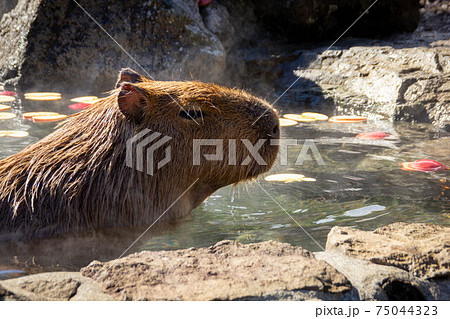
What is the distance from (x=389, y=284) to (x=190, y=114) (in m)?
1.53

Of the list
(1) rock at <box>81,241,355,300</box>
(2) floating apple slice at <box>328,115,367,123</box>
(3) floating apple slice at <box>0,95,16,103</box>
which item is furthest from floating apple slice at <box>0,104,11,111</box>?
(1) rock at <box>81,241,355,300</box>

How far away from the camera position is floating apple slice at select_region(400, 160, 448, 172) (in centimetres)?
462

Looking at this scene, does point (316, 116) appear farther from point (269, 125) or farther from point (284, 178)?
point (269, 125)

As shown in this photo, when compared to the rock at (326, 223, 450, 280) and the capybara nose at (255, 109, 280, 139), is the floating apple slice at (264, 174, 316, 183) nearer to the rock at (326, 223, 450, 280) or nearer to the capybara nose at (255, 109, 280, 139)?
the capybara nose at (255, 109, 280, 139)

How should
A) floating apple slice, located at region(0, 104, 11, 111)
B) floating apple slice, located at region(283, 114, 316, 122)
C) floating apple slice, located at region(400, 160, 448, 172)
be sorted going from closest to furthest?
floating apple slice, located at region(400, 160, 448, 172) → floating apple slice, located at region(0, 104, 11, 111) → floating apple slice, located at region(283, 114, 316, 122)

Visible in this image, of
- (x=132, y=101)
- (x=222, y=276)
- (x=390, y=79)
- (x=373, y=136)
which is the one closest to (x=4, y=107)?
(x=132, y=101)

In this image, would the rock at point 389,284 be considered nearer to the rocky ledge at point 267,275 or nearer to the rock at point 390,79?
the rocky ledge at point 267,275

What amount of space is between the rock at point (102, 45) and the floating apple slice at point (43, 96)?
35cm

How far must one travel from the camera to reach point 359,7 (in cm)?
872

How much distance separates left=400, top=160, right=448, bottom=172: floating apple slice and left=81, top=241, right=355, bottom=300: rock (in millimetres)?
2630

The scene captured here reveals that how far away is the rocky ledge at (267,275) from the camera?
197cm

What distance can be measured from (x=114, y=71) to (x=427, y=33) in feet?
15.9

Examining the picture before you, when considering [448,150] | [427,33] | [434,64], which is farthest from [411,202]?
[427,33]

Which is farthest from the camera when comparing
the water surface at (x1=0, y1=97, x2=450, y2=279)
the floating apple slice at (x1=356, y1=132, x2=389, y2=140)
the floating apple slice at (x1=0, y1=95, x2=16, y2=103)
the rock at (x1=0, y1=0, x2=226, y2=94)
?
the rock at (x1=0, y1=0, x2=226, y2=94)
